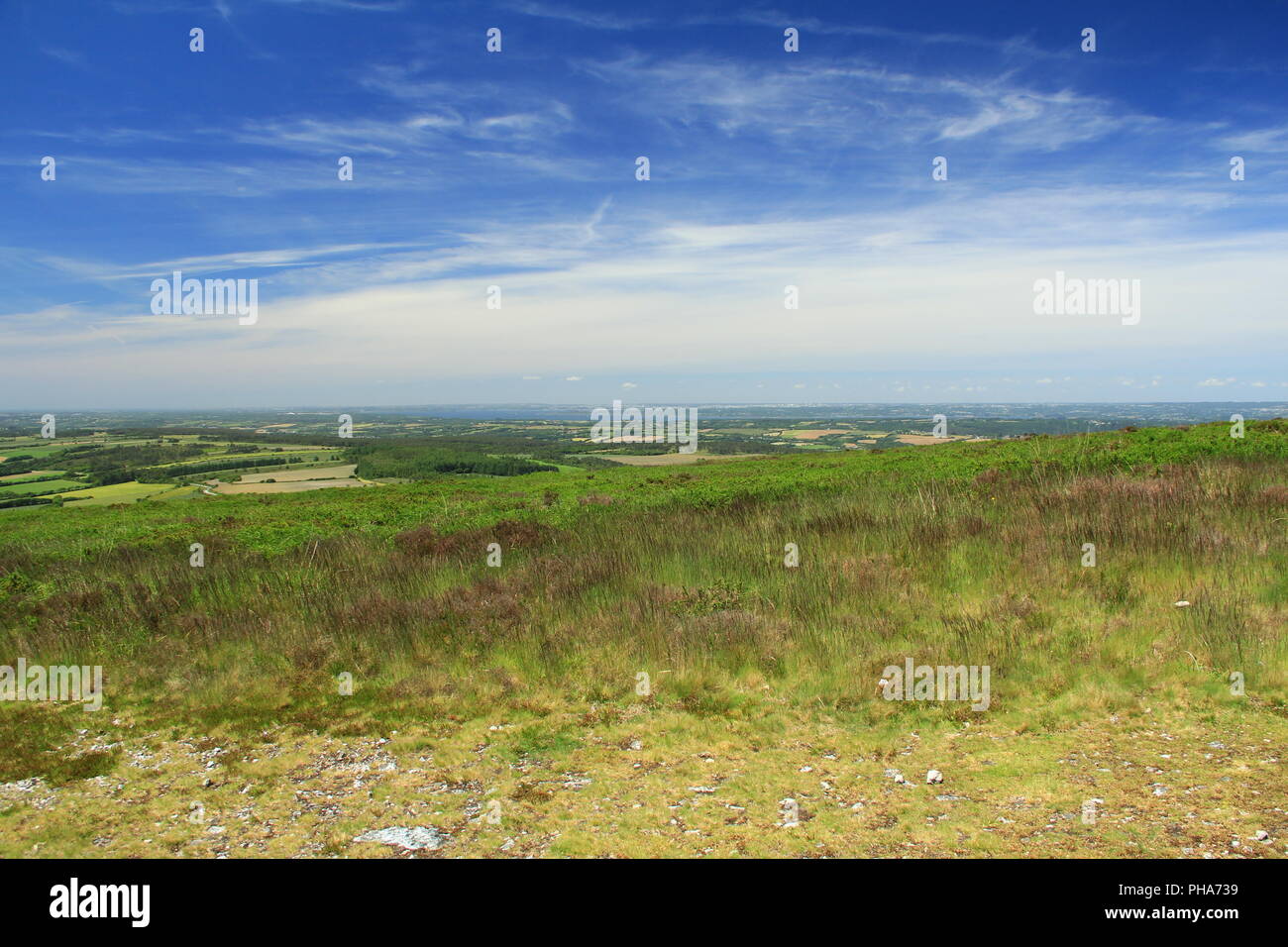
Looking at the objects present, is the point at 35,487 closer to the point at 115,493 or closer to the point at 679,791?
the point at 115,493

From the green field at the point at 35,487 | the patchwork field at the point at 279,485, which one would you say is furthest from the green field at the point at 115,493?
the patchwork field at the point at 279,485

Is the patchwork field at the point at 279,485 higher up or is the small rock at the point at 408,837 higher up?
the patchwork field at the point at 279,485

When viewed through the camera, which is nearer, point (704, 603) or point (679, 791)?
point (679, 791)

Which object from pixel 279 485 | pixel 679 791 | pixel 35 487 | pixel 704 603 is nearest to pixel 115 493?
pixel 35 487

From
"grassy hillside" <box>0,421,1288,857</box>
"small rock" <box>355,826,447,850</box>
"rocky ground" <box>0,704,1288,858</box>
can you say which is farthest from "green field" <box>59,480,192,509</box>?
"small rock" <box>355,826,447,850</box>

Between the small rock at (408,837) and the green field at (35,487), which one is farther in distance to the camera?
the green field at (35,487)

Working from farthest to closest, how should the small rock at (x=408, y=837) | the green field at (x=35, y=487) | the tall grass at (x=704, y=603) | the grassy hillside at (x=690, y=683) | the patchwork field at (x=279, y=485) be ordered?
the green field at (x=35, y=487)
the patchwork field at (x=279, y=485)
the tall grass at (x=704, y=603)
the grassy hillside at (x=690, y=683)
the small rock at (x=408, y=837)

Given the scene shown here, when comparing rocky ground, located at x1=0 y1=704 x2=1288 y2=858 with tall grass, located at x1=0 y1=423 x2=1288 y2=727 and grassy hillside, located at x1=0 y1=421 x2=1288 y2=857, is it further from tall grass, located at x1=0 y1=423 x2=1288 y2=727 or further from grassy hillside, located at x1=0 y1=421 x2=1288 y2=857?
tall grass, located at x1=0 y1=423 x2=1288 y2=727

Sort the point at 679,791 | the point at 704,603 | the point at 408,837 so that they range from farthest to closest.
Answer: the point at 704,603 → the point at 679,791 → the point at 408,837

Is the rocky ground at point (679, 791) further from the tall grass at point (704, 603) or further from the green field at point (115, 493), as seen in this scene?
the green field at point (115, 493)
